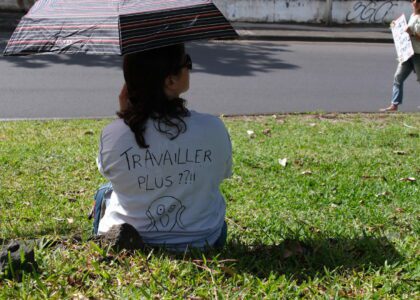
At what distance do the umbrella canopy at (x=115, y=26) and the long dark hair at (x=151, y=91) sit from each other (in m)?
0.09

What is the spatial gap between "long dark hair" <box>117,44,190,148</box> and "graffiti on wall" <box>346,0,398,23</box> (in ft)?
60.3

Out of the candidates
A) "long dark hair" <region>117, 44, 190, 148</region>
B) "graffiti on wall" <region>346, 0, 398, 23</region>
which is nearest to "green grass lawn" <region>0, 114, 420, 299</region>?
"long dark hair" <region>117, 44, 190, 148</region>

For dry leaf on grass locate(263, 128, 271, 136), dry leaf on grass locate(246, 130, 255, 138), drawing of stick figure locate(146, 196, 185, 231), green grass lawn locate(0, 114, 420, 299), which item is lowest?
dry leaf on grass locate(263, 128, 271, 136)

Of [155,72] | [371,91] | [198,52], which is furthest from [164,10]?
[198,52]

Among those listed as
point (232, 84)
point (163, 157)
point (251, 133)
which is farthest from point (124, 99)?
point (232, 84)

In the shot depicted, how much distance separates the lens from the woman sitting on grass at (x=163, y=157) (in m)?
2.58

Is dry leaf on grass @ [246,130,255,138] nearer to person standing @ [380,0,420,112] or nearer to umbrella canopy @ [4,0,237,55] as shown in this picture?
person standing @ [380,0,420,112]

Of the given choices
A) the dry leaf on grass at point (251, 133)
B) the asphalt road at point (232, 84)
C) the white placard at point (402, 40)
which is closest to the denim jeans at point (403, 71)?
the white placard at point (402, 40)

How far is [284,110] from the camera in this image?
8.34 meters

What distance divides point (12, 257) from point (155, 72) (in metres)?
1.02

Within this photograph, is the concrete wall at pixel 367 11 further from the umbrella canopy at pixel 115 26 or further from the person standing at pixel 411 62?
the umbrella canopy at pixel 115 26

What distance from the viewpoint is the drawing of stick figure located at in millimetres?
2734

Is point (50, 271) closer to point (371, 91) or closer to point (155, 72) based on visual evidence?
point (155, 72)

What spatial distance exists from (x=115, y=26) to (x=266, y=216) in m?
1.82
